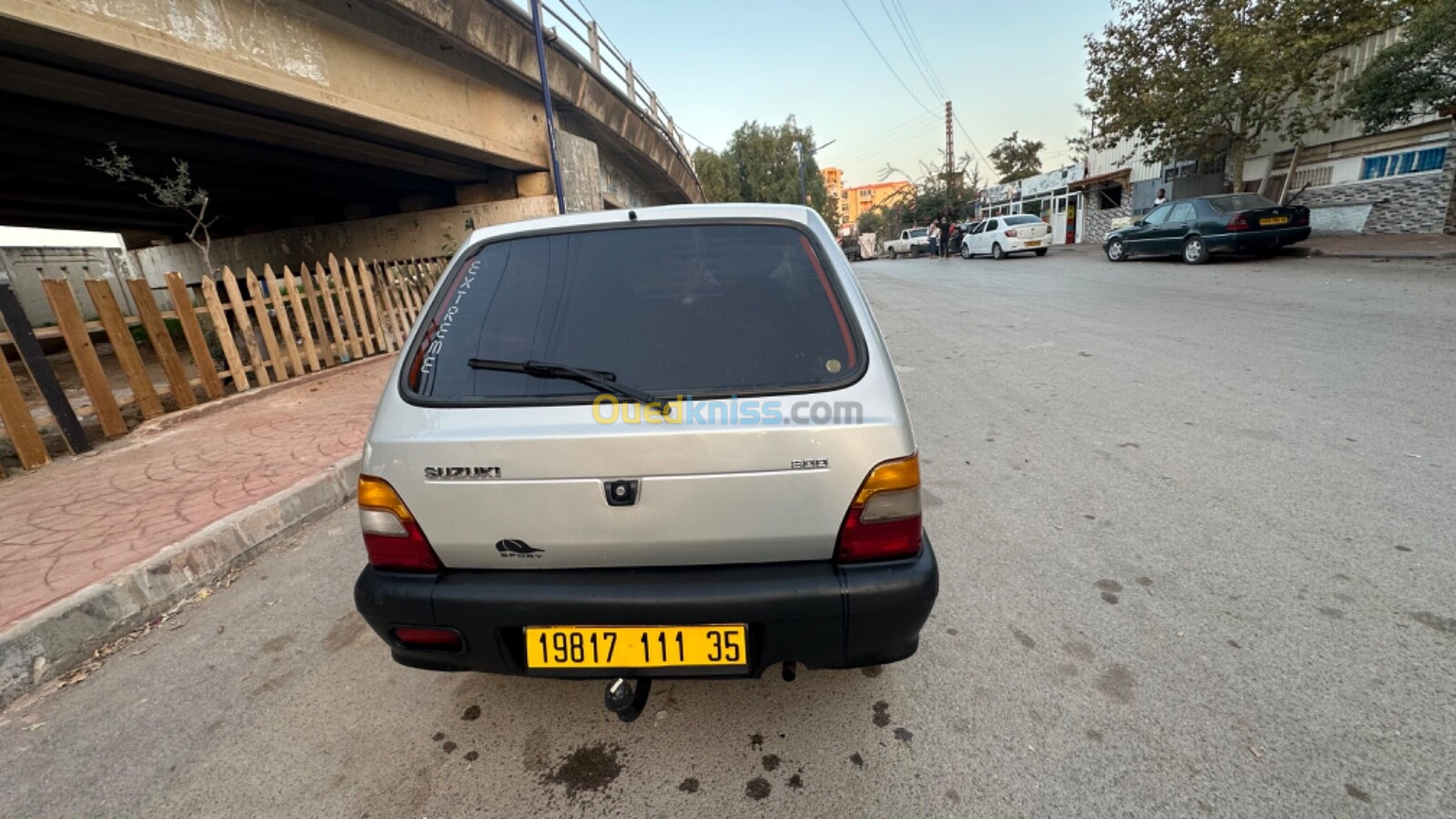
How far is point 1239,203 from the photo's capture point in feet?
39.5

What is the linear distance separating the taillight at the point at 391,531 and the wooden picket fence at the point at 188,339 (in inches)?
182

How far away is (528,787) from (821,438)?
51.4 inches

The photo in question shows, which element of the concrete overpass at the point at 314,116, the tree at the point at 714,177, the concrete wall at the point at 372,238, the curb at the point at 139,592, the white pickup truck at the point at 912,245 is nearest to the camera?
the curb at the point at 139,592

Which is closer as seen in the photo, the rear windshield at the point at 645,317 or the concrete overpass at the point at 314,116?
the rear windshield at the point at 645,317

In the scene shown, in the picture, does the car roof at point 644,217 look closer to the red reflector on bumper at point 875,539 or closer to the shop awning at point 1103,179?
the red reflector on bumper at point 875,539

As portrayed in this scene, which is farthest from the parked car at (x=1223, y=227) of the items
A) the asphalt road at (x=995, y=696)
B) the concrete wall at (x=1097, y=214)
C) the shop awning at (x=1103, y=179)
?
the shop awning at (x=1103, y=179)

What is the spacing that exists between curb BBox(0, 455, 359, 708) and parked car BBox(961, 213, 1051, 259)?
823 inches

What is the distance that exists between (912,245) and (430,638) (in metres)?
33.3

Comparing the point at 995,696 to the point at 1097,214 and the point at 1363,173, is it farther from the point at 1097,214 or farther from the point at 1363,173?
the point at 1097,214

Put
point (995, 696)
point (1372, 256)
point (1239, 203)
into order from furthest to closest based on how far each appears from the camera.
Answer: point (1239, 203), point (1372, 256), point (995, 696)

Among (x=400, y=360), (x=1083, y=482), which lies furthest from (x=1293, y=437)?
(x=400, y=360)

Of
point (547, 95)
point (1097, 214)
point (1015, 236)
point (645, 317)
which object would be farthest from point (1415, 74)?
point (645, 317)

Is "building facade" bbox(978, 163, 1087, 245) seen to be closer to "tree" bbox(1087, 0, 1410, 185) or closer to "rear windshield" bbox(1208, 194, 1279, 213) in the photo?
"tree" bbox(1087, 0, 1410, 185)

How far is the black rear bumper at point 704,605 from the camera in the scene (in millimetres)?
1501
